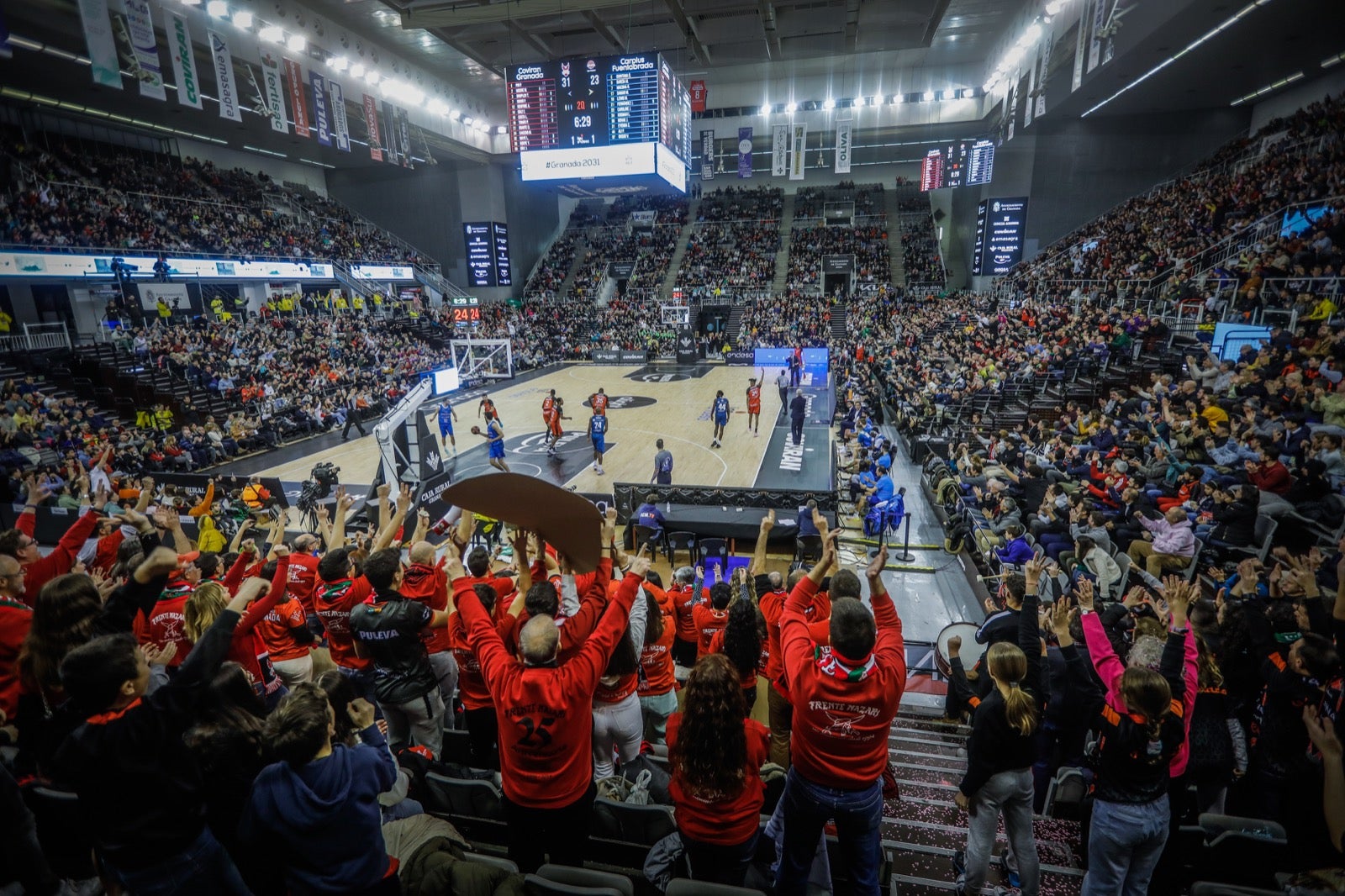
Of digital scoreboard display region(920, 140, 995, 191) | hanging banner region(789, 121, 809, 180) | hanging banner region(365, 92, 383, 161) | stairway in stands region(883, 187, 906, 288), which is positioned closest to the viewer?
hanging banner region(365, 92, 383, 161)

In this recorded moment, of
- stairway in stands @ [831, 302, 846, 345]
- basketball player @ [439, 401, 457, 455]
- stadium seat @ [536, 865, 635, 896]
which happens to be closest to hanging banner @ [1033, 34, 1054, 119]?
stairway in stands @ [831, 302, 846, 345]

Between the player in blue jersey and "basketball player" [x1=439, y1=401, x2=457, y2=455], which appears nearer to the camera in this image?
the player in blue jersey

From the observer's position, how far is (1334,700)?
2975 mm

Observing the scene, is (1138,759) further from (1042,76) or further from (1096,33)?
(1042,76)

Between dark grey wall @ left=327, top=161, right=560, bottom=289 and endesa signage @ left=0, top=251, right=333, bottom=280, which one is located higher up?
dark grey wall @ left=327, top=161, right=560, bottom=289

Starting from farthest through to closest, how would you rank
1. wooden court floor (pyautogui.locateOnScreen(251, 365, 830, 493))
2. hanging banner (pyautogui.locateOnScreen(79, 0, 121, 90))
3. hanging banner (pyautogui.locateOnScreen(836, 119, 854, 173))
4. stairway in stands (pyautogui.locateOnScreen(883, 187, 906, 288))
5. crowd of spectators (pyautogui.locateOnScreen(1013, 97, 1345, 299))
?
stairway in stands (pyautogui.locateOnScreen(883, 187, 906, 288)) → hanging banner (pyautogui.locateOnScreen(836, 119, 854, 173)) → wooden court floor (pyautogui.locateOnScreen(251, 365, 830, 493)) → crowd of spectators (pyautogui.locateOnScreen(1013, 97, 1345, 299)) → hanging banner (pyautogui.locateOnScreen(79, 0, 121, 90))

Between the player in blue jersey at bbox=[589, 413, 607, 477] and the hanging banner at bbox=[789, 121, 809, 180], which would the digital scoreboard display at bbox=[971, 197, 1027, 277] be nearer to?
the hanging banner at bbox=[789, 121, 809, 180]

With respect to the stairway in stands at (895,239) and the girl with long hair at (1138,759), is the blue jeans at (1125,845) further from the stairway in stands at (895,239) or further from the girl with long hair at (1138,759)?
the stairway in stands at (895,239)

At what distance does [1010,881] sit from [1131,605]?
1.63 m

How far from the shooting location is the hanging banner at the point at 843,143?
27.0 metres

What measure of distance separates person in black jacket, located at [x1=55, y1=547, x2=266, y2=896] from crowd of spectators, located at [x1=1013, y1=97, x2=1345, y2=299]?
1703 cm

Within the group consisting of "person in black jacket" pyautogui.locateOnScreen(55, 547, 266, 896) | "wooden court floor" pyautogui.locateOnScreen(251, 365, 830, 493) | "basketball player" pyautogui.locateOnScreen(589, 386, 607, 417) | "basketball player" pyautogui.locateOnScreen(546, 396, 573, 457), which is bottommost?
"wooden court floor" pyautogui.locateOnScreen(251, 365, 830, 493)

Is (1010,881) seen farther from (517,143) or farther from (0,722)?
(517,143)

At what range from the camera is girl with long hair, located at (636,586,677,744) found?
424 centimetres
